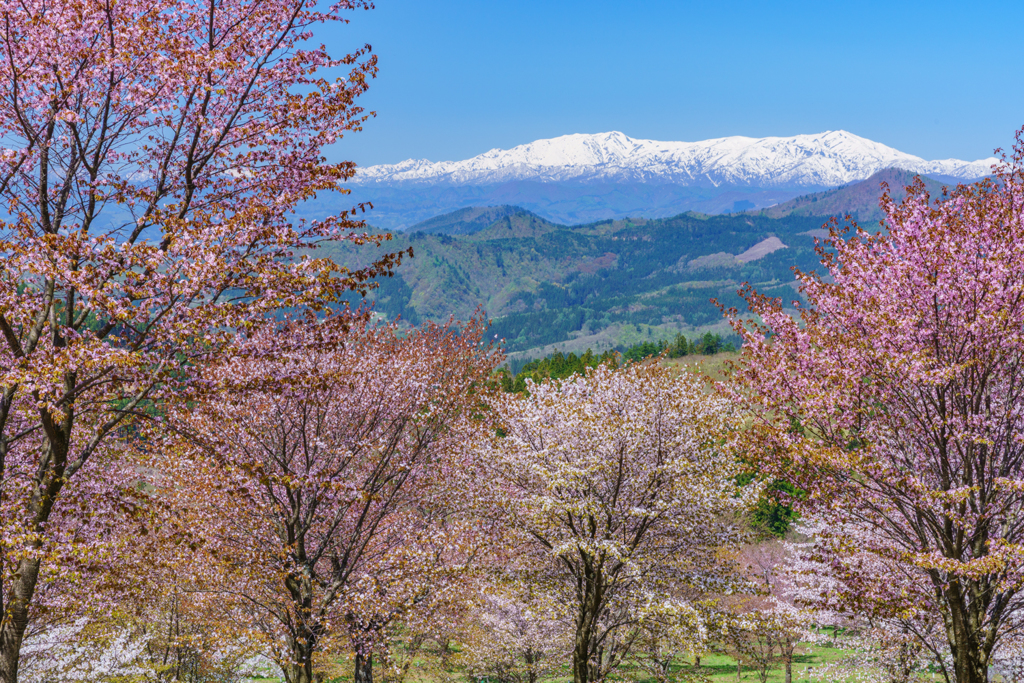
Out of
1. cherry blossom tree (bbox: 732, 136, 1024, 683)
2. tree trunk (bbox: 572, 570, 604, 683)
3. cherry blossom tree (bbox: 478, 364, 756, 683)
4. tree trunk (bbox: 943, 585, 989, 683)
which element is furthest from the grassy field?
cherry blossom tree (bbox: 732, 136, 1024, 683)

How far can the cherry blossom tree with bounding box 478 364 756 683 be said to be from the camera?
17375mm

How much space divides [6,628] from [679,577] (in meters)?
14.8

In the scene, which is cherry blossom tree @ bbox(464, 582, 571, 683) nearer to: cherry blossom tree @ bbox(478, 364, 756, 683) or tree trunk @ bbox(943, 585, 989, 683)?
cherry blossom tree @ bbox(478, 364, 756, 683)

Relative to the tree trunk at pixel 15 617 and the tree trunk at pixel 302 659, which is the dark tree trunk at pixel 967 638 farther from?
the tree trunk at pixel 15 617

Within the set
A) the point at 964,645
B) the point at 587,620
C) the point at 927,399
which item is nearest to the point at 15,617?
the point at 587,620

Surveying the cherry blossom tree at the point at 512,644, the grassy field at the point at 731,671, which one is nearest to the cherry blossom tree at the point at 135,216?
the grassy field at the point at 731,671

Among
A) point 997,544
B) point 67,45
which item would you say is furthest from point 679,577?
point 67,45

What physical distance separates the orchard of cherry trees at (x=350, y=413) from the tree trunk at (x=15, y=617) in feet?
0.13

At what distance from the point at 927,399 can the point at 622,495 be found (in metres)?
8.11

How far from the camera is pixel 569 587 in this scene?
20.8m

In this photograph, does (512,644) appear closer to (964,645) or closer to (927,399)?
(964,645)

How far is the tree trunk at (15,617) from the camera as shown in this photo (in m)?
9.82

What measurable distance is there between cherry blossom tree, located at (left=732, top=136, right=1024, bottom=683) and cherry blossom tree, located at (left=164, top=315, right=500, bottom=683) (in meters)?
9.58

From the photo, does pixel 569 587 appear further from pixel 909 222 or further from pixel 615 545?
pixel 909 222
